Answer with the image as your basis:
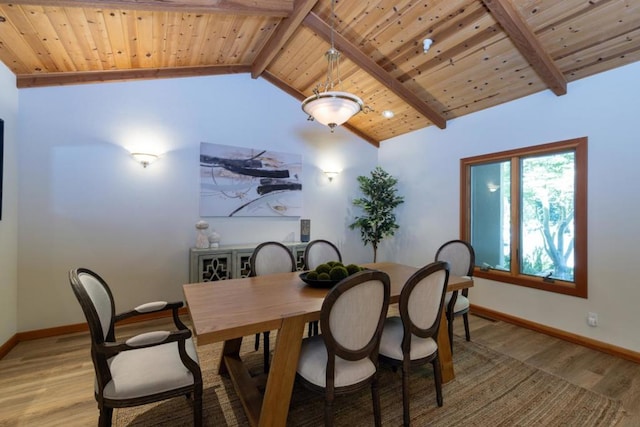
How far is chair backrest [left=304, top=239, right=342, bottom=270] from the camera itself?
305cm

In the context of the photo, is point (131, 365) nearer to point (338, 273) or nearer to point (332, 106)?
point (338, 273)

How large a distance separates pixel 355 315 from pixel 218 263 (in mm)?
2465

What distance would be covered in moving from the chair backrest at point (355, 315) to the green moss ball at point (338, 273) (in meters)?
0.51

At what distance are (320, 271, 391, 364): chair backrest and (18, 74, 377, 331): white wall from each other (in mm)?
2745

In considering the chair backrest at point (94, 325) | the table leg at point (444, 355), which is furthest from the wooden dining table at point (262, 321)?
the table leg at point (444, 355)

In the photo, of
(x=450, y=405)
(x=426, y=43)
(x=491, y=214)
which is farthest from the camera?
(x=491, y=214)

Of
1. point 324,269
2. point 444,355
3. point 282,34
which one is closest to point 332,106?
point 324,269

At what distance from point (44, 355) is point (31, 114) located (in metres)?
2.30

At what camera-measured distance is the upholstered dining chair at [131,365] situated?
138 centimetres

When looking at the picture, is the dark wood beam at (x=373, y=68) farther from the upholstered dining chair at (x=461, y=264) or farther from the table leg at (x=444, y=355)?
the table leg at (x=444, y=355)

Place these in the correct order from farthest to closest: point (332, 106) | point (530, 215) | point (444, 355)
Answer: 1. point (530, 215)
2. point (444, 355)
3. point (332, 106)

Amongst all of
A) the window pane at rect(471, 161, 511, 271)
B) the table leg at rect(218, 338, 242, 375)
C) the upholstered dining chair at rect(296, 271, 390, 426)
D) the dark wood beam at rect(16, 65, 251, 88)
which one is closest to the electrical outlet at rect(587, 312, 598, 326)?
the window pane at rect(471, 161, 511, 271)

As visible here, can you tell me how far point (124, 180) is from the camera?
326cm

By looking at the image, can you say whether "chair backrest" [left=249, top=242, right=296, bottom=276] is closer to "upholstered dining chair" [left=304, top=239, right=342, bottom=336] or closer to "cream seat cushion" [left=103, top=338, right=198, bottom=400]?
"upholstered dining chair" [left=304, top=239, right=342, bottom=336]
